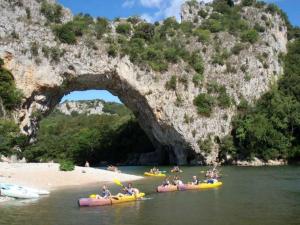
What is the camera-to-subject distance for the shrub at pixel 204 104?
64938 millimetres

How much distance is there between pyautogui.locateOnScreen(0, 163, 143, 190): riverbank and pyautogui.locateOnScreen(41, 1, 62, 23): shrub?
84.1 feet

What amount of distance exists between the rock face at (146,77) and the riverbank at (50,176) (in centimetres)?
1598

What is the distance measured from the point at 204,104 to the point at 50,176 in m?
33.4

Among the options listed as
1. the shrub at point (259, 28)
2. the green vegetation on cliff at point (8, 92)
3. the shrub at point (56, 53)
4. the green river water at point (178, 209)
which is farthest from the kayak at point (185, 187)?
the shrub at point (259, 28)

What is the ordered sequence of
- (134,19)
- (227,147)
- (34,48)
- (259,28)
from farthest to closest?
(259,28) < (134,19) < (227,147) < (34,48)

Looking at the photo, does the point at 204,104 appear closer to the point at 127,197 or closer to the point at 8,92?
the point at 8,92

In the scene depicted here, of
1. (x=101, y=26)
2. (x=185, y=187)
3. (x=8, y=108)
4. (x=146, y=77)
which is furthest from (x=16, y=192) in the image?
(x=101, y=26)

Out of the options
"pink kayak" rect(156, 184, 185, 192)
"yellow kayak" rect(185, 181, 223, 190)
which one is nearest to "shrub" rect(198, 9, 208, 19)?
"yellow kayak" rect(185, 181, 223, 190)

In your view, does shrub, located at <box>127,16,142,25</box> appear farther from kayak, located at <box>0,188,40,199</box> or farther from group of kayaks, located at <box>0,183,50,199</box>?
kayak, located at <box>0,188,40,199</box>

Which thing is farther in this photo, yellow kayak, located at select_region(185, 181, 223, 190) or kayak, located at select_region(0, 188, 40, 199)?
yellow kayak, located at select_region(185, 181, 223, 190)

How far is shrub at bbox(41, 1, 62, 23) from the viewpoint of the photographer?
59031 mm

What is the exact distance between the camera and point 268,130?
6094cm

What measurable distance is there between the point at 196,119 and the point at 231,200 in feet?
132

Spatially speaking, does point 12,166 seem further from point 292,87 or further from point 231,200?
point 292,87
